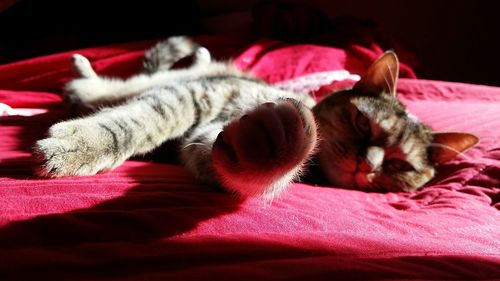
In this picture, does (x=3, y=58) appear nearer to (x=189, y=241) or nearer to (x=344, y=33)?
(x=344, y=33)

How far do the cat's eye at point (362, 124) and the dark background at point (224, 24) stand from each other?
1109 millimetres

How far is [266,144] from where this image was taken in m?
0.62

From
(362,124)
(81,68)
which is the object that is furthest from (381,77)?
(81,68)

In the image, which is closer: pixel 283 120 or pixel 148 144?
pixel 283 120

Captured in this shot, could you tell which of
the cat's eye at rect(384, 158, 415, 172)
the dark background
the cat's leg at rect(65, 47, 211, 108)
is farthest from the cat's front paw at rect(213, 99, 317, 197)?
the dark background

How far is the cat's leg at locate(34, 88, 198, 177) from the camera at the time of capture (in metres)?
0.81

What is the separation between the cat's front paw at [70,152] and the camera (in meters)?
0.80

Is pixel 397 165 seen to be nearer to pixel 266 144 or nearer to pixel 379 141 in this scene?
pixel 379 141

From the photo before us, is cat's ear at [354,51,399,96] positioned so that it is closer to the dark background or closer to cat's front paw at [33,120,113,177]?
cat's front paw at [33,120,113,177]

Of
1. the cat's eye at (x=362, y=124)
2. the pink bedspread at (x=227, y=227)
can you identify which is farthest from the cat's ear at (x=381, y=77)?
the pink bedspread at (x=227, y=227)

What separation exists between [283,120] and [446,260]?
0.29m

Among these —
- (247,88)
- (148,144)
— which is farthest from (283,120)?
(247,88)

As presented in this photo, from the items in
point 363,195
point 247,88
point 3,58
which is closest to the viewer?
point 363,195

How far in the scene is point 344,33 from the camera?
215 centimetres
